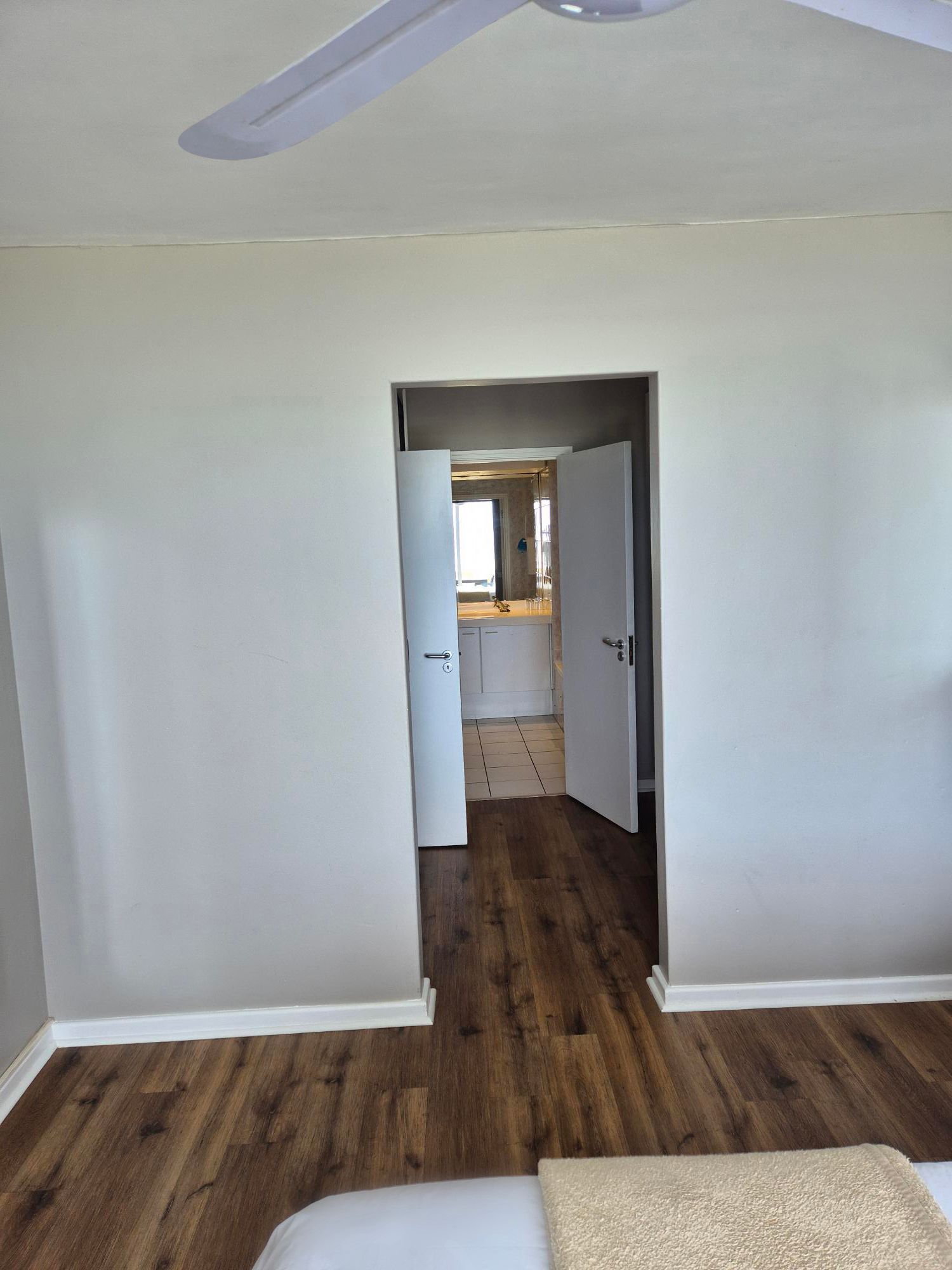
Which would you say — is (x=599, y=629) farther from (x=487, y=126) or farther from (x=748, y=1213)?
(x=748, y=1213)

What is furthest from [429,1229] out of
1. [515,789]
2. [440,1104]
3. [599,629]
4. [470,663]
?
[470,663]

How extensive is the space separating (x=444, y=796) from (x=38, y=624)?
218 cm

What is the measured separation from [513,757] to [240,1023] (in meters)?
3.27

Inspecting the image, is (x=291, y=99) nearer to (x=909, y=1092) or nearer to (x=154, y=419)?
(x=154, y=419)

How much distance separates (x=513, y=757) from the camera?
5840 millimetres

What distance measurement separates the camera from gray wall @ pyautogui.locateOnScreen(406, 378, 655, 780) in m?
4.80

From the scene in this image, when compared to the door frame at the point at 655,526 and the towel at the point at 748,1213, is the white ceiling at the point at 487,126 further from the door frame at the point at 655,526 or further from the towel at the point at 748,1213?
the towel at the point at 748,1213

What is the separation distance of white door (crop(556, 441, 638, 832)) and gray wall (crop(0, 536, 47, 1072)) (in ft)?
8.65

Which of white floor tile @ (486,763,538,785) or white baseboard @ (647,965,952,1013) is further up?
white floor tile @ (486,763,538,785)

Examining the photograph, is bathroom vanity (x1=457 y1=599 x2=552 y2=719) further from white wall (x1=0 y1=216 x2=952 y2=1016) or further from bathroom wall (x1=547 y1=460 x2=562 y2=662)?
white wall (x1=0 y1=216 x2=952 y2=1016)

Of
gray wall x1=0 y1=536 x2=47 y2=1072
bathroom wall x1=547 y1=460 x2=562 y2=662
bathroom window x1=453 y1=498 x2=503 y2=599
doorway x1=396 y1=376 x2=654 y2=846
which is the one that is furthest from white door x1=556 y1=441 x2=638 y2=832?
bathroom window x1=453 y1=498 x2=503 y2=599

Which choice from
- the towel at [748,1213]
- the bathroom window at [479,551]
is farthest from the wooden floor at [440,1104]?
the bathroom window at [479,551]

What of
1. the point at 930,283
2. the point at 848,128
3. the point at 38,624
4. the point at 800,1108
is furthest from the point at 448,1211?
the point at 930,283

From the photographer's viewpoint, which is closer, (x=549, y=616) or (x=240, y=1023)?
(x=240, y=1023)
